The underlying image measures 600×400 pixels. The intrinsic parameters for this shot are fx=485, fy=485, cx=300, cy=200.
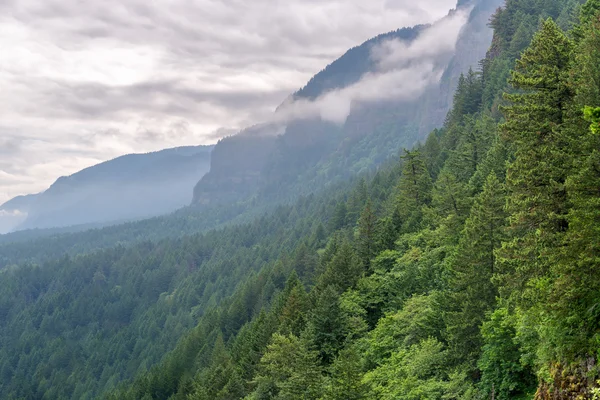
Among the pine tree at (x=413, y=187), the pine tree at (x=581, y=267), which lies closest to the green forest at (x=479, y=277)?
the pine tree at (x=581, y=267)

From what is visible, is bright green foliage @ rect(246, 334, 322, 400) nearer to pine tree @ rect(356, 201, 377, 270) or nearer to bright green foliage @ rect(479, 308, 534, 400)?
bright green foliage @ rect(479, 308, 534, 400)

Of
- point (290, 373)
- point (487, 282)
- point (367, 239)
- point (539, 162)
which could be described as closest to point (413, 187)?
point (367, 239)

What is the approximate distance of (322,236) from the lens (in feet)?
307

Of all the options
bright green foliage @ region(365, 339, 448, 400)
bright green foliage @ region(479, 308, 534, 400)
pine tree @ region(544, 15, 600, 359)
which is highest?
pine tree @ region(544, 15, 600, 359)

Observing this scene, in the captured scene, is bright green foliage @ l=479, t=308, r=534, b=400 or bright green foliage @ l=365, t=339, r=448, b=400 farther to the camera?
bright green foliage @ l=365, t=339, r=448, b=400

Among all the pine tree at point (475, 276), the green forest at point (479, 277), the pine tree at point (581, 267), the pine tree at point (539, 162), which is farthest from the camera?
the pine tree at point (475, 276)

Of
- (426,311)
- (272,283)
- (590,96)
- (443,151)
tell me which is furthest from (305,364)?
(272,283)

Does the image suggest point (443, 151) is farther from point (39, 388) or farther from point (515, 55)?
point (39, 388)

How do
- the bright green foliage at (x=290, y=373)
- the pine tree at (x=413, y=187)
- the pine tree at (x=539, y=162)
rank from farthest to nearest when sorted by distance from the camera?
the pine tree at (x=413, y=187), the bright green foliage at (x=290, y=373), the pine tree at (x=539, y=162)

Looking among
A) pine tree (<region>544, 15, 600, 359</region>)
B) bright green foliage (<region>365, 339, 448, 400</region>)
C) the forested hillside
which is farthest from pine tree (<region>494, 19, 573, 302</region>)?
bright green foliage (<region>365, 339, 448, 400</region>)

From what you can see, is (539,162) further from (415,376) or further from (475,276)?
(415,376)

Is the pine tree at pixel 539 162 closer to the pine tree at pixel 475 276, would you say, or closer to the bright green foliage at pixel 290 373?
the pine tree at pixel 475 276

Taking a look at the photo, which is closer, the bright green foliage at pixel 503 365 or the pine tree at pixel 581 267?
the pine tree at pixel 581 267

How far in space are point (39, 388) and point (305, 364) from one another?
123837mm
